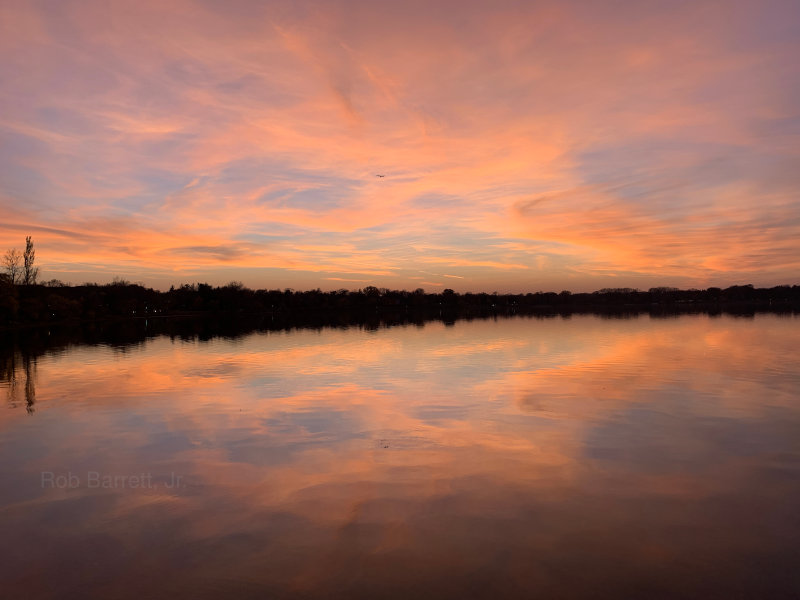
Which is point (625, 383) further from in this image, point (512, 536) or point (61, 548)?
point (61, 548)

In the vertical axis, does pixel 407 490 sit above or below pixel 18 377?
below

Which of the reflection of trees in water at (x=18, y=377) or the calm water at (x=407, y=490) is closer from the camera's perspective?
the calm water at (x=407, y=490)

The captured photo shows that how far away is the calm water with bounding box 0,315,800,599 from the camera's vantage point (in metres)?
9.87

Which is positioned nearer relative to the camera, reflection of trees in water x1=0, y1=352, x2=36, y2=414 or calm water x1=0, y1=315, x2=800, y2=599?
calm water x1=0, y1=315, x2=800, y2=599

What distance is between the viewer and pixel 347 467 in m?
16.1

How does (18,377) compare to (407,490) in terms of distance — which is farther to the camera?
(18,377)

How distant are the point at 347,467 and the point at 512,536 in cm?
636

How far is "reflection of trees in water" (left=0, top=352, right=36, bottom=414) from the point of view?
27.9 m

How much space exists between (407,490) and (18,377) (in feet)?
116

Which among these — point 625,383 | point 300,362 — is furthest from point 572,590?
point 300,362

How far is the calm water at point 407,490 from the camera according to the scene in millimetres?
9867

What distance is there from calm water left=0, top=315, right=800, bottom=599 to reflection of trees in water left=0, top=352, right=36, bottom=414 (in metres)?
0.42

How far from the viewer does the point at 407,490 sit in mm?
14008

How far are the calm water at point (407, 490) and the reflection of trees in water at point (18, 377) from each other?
0.42 metres
